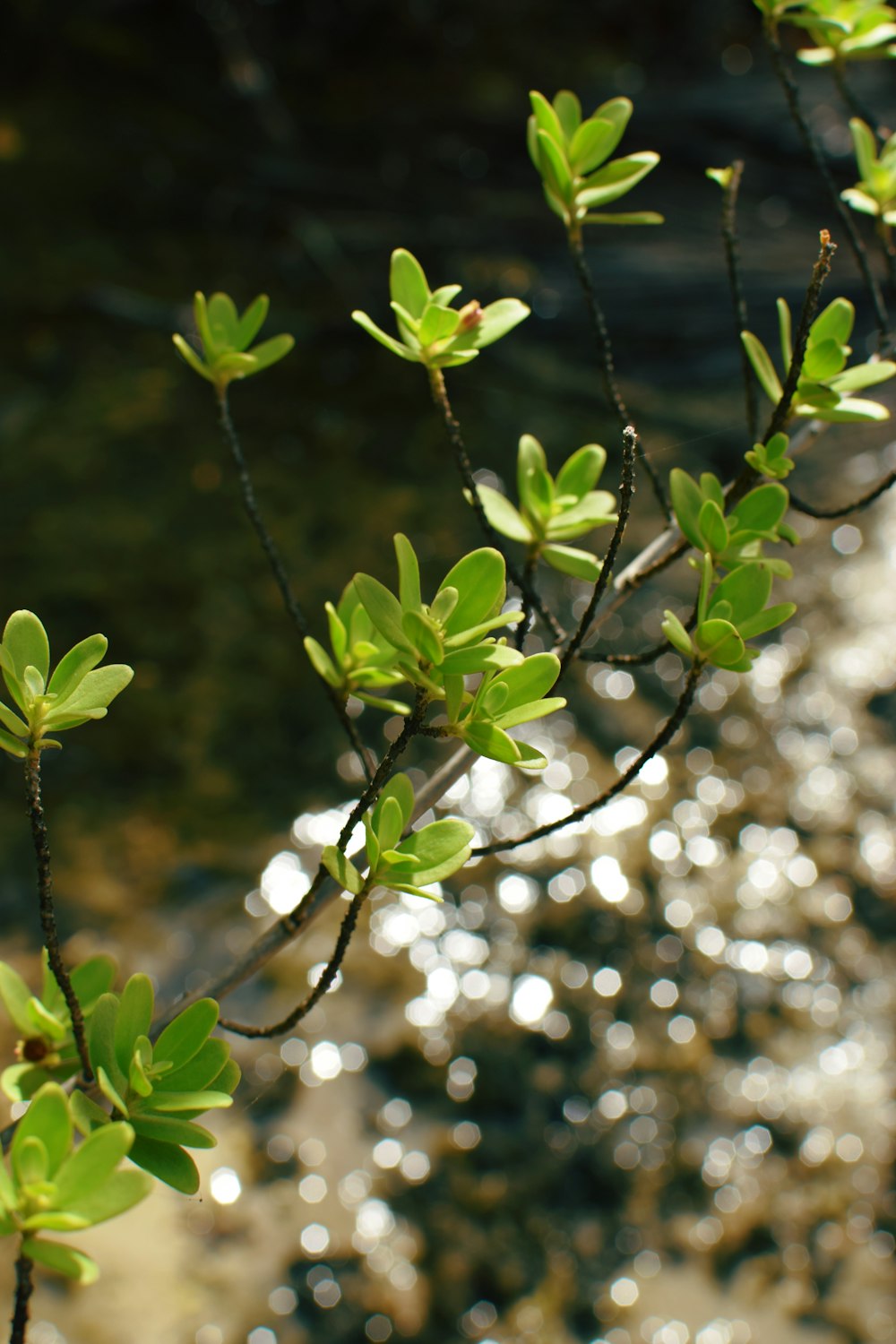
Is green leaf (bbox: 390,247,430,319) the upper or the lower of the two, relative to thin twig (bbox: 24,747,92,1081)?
upper

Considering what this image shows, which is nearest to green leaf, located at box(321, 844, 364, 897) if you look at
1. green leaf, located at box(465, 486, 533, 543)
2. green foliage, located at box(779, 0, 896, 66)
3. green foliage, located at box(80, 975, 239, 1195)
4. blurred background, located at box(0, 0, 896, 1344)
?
green foliage, located at box(80, 975, 239, 1195)

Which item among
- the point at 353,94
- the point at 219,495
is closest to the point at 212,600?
the point at 219,495

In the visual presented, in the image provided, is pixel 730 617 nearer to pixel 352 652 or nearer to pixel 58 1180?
pixel 352 652

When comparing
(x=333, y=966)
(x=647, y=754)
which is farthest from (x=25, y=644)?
(x=647, y=754)

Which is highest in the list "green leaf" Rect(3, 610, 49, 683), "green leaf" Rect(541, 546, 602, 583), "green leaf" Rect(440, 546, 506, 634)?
"green leaf" Rect(3, 610, 49, 683)

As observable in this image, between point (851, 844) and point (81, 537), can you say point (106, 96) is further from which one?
point (851, 844)

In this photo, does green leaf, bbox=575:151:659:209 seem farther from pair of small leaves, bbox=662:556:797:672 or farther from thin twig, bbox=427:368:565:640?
pair of small leaves, bbox=662:556:797:672
